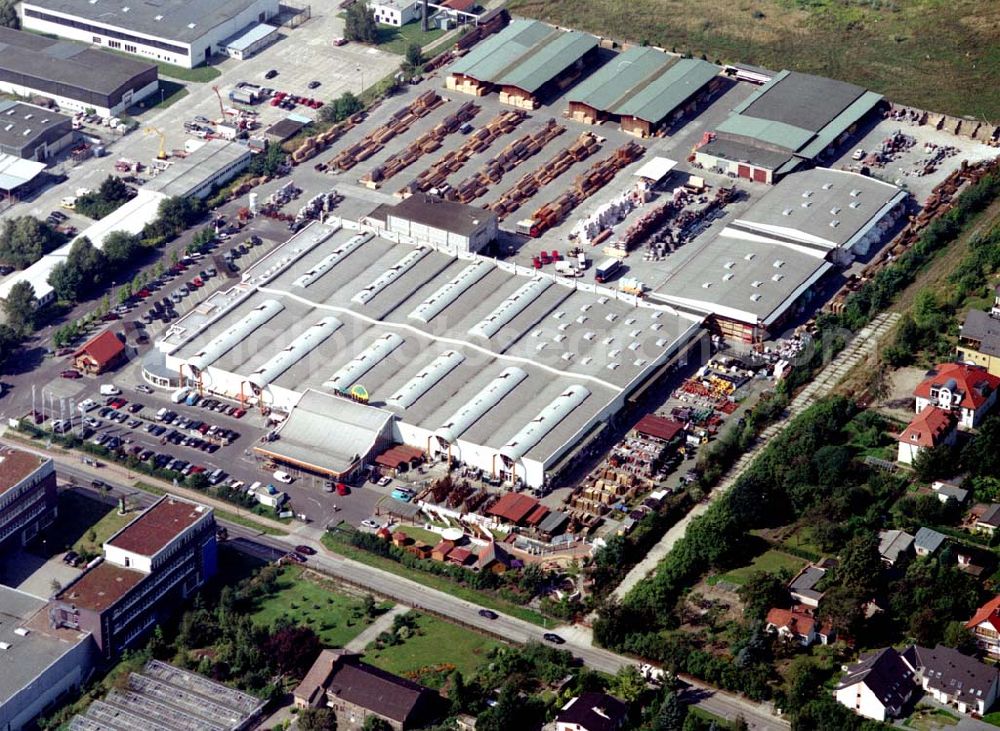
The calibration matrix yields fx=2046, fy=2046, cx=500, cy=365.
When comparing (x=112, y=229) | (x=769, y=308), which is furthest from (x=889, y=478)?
(x=112, y=229)

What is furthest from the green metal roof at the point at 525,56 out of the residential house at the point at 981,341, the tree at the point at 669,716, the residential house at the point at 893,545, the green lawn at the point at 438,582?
the tree at the point at 669,716

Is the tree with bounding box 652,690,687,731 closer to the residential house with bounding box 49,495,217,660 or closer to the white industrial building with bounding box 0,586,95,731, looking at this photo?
the residential house with bounding box 49,495,217,660

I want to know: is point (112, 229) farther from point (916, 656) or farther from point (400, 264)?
point (916, 656)

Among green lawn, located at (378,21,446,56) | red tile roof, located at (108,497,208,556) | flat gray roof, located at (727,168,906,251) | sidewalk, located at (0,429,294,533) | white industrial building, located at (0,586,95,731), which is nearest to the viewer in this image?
white industrial building, located at (0,586,95,731)

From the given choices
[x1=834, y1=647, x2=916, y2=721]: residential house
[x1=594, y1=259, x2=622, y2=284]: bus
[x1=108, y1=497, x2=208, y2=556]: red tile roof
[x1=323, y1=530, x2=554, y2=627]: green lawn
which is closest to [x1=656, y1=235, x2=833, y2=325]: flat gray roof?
[x1=594, y1=259, x2=622, y2=284]: bus

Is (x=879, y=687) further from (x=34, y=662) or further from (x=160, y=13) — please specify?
(x=160, y=13)

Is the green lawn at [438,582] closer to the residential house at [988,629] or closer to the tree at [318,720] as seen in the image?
the tree at [318,720]

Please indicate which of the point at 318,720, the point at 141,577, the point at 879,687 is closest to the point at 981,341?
the point at 879,687

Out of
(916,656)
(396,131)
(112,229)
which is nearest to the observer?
(916,656)
